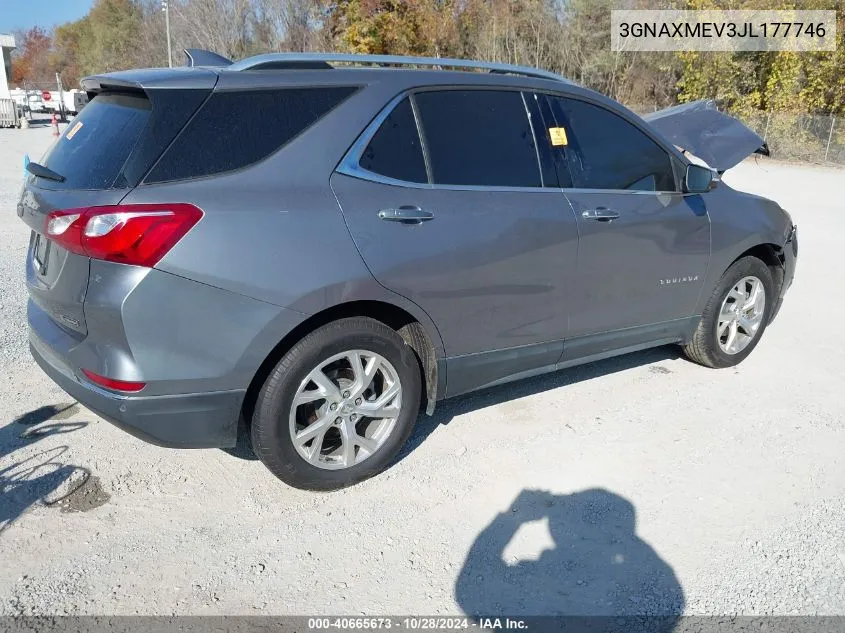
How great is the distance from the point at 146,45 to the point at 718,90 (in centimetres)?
4784

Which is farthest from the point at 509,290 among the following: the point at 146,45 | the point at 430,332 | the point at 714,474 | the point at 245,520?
the point at 146,45

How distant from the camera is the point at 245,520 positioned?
309 centimetres

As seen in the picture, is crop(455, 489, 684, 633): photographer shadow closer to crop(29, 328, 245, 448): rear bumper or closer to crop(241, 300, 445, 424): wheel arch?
crop(241, 300, 445, 424): wheel arch

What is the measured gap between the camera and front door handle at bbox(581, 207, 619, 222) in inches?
150

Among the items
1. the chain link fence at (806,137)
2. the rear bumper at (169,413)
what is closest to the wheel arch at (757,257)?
the rear bumper at (169,413)

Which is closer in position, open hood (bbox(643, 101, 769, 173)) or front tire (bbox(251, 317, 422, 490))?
front tire (bbox(251, 317, 422, 490))

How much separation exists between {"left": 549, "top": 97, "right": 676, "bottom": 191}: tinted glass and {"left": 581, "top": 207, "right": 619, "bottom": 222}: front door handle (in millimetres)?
154

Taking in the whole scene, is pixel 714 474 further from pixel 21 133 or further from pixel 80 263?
pixel 21 133

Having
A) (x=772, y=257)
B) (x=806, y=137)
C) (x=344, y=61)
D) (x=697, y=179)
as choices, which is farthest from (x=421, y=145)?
(x=806, y=137)

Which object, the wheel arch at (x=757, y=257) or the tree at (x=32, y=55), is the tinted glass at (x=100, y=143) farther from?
the tree at (x=32, y=55)

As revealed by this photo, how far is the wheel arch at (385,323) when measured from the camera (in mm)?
3010

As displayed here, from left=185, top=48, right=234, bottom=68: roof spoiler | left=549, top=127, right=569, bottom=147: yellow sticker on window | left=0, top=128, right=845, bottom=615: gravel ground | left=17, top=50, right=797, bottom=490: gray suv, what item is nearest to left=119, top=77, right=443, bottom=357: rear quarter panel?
left=17, top=50, right=797, bottom=490: gray suv

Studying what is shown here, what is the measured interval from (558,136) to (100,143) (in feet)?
7.62

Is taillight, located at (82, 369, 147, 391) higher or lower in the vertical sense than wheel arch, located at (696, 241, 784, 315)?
higher
